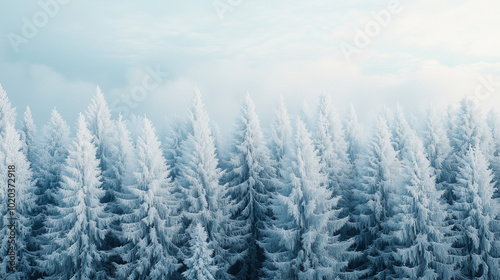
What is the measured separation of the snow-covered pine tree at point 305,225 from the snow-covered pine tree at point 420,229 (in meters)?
3.72

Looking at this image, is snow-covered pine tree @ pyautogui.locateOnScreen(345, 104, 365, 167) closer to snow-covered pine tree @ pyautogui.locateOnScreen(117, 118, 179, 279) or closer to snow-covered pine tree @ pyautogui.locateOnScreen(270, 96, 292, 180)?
snow-covered pine tree @ pyautogui.locateOnScreen(270, 96, 292, 180)

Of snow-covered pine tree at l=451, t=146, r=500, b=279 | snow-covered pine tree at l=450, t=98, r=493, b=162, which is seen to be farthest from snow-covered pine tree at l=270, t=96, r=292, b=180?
snow-covered pine tree at l=450, t=98, r=493, b=162

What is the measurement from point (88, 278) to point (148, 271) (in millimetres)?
4001

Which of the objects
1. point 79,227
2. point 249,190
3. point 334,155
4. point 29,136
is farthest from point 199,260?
point 29,136

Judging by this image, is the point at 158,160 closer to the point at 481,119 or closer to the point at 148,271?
the point at 148,271

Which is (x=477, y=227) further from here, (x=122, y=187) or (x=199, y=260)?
(x=122, y=187)

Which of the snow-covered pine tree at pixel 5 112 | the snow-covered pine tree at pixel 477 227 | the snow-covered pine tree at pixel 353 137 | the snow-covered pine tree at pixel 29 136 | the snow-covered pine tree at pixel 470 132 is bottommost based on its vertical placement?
the snow-covered pine tree at pixel 477 227

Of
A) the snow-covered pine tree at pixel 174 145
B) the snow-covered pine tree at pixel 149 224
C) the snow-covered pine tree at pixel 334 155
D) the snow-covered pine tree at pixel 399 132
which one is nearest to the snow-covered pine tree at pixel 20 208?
the snow-covered pine tree at pixel 149 224

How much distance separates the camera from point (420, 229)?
966 inches

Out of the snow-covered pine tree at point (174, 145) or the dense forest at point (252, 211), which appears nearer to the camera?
the dense forest at point (252, 211)

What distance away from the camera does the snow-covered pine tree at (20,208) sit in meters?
27.9

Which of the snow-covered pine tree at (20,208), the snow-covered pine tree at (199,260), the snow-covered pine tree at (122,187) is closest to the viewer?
the snow-covered pine tree at (199,260)

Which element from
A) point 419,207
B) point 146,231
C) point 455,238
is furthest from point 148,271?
point 455,238

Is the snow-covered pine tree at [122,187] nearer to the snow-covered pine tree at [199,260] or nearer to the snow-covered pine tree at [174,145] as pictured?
the snow-covered pine tree at [174,145]
